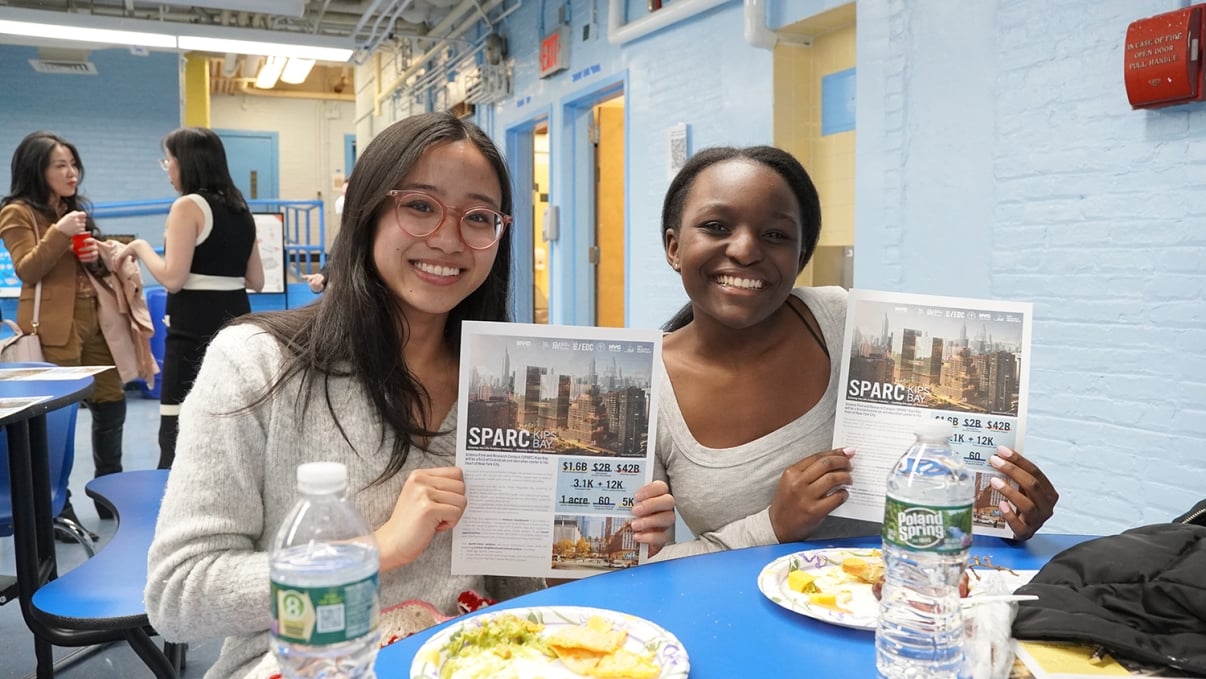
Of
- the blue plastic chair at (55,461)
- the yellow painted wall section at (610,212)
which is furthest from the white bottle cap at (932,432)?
the yellow painted wall section at (610,212)

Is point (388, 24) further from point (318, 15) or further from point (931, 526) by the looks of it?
point (931, 526)

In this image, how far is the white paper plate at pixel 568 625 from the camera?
96cm

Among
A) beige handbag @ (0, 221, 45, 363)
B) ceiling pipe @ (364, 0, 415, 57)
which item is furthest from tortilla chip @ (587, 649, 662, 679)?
ceiling pipe @ (364, 0, 415, 57)

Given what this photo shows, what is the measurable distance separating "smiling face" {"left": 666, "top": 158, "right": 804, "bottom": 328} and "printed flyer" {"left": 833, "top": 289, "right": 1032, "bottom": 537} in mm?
Answer: 263

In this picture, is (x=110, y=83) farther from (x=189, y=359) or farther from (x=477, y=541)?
(x=477, y=541)

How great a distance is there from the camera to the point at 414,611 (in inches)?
50.9

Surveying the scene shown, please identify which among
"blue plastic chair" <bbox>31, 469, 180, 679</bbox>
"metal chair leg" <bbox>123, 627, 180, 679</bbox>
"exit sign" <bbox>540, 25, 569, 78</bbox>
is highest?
"exit sign" <bbox>540, 25, 569, 78</bbox>

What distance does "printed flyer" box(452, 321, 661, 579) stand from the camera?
125 centimetres

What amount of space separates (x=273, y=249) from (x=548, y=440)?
319 inches

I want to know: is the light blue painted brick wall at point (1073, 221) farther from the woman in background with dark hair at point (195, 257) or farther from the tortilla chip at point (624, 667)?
the woman in background with dark hair at point (195, 257)

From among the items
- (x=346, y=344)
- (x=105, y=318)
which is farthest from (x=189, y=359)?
(x=346, y=344)

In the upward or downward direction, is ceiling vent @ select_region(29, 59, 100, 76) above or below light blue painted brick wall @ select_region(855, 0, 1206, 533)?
above

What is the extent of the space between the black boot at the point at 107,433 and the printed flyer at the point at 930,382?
11.9ft

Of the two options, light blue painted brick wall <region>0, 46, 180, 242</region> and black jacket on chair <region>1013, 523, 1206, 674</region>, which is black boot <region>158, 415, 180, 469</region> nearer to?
black jacket on chair <region>1013, 523, 1206, 674</region>
